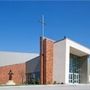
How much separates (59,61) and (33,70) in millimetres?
9308

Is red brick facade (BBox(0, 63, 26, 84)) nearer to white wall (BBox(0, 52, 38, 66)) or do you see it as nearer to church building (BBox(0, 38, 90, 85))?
church building (BBox(0, 38, 90, 85))

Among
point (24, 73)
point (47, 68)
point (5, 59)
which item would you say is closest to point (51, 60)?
point (47, 68)

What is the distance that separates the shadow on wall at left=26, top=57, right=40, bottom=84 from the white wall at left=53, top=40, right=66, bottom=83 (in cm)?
580

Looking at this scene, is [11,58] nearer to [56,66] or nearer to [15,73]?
[15,73]

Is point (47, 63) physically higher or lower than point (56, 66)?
higher

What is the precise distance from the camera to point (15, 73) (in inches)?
2194

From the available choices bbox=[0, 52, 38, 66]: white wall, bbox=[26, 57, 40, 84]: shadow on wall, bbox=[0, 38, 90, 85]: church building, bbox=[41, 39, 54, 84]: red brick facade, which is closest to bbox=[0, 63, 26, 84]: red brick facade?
bbox=[0, 38, 90, 85]: church building

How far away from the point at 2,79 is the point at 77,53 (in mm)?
15502

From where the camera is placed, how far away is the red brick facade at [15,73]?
55062 mm

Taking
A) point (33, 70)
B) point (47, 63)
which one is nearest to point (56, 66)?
point (47, 63)

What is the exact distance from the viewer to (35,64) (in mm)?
51500

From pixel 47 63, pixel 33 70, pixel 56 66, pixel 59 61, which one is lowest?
pixel 33 70

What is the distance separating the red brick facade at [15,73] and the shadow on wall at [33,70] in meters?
1.02

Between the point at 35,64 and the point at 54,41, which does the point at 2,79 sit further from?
the point at 54,41
